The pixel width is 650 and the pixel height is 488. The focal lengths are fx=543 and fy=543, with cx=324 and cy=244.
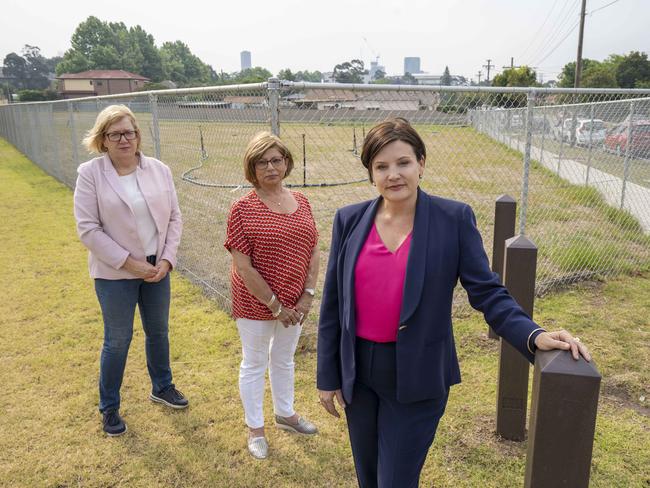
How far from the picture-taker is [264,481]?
9.70ft

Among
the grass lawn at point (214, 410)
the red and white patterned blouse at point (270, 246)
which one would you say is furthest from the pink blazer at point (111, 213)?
the grass lawn at point (214, 410)

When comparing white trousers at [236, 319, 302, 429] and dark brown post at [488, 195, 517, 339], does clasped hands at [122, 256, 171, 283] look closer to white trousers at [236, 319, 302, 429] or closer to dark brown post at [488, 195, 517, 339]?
white trousers at [236, 319, 302, 429]

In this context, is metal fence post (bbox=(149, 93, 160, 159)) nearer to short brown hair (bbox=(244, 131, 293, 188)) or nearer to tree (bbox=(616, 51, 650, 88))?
short brown hair (bbox=(244, 131, 293, 188))

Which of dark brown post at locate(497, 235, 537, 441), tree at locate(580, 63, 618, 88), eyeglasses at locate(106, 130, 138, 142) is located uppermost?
tree at locate(580, 63, 618, 88)

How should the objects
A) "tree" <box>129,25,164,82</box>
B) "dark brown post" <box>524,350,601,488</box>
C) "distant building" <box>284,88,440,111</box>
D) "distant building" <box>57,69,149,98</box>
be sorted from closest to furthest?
1. "dark brown post" <box>524,350,601,488</box>
2. "distant building" <box>284,88,440,111</box>
3. "distant building" <box>57,69,149,98</box>
4. "tree" <box>129,25,164,82</box>

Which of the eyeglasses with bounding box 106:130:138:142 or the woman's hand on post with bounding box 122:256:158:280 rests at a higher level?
the eyeglasses with bounding box 106:130:138:142

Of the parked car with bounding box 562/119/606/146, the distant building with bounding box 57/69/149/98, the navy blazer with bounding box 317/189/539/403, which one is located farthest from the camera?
the distant building with bounding box 57/69/149/98

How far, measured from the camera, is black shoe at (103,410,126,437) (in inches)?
132

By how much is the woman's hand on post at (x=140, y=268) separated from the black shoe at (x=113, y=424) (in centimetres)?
92

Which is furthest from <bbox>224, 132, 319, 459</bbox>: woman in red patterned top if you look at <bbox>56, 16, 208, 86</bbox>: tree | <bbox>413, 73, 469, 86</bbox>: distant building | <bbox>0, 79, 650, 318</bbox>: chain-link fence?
<bbox>56, 16, 208, 86</bbox>: tree

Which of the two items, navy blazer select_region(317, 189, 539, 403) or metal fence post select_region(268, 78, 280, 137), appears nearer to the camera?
navy blazer select_region(317, 189, 539, 403)

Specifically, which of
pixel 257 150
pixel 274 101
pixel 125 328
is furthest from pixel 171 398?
pixel 274 101

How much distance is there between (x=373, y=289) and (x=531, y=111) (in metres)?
3.55

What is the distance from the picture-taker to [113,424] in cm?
338
